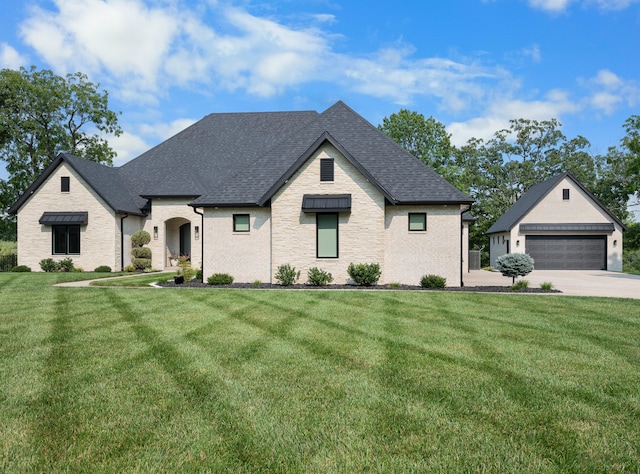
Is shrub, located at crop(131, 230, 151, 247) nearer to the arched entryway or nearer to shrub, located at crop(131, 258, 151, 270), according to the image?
shrub, located at crop(131, 258, 151, 270)

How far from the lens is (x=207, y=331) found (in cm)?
859

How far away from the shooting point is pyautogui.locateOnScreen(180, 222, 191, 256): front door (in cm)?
2908

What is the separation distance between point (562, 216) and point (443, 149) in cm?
1651

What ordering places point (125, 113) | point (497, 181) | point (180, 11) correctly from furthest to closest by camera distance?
point (497, 181)
point (125, 113)
point (180, 11)

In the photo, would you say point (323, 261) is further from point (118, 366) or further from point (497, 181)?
point (497, 181)

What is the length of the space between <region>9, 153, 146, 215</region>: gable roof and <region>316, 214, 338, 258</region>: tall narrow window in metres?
13.8

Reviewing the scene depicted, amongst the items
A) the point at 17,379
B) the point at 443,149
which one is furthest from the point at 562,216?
the point at 17,379

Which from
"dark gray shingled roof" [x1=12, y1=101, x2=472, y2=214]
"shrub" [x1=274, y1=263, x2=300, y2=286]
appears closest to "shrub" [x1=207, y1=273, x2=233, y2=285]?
"shrub" [x1=274, y1=263, x2=300, y2=286]

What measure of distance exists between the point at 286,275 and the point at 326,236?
8.25ft

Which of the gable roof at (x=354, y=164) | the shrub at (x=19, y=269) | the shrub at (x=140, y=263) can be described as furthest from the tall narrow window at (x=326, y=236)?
the shrub at (x=19, y=269)

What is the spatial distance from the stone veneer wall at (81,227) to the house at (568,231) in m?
28.9

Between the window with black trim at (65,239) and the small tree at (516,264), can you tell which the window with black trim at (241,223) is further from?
the window with black trim at (65,239)

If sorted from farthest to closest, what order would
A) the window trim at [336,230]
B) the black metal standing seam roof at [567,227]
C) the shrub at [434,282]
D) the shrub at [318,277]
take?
the black metal standing seam roof at [567,227] < the window trim at [336,230] < the shrub at [318,277] < the shrub at [434,282]

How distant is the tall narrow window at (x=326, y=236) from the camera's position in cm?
1816
